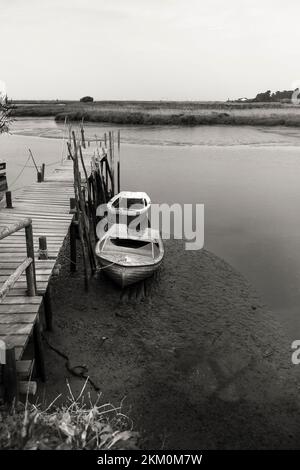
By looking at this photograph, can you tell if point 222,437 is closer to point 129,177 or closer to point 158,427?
point 158,427

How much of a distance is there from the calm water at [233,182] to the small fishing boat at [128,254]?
312 centimetres

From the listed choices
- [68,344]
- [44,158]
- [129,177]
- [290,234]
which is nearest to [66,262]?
[68,344]

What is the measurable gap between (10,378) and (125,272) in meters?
5.81

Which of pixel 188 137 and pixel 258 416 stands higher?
pixel 188 137

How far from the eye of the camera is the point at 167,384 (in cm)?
761

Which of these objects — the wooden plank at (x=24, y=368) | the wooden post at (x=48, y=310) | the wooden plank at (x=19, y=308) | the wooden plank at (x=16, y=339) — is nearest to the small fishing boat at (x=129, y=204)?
the wooden post at (x=48, y=310)

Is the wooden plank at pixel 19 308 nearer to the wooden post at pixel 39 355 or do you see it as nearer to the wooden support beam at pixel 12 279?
the wooden support beam at pixel 12 279

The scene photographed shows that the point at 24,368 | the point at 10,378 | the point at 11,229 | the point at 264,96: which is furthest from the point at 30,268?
the point at 264,96

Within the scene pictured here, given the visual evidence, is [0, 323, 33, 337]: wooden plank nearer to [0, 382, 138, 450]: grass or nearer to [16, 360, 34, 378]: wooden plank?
[16, 360, 34, 378]: wooden plank

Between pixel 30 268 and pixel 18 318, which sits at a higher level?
pixel 30 268

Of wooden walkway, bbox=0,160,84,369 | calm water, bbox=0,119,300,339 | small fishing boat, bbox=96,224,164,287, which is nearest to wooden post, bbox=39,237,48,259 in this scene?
wooden walkway, bbox=0,160,84,369

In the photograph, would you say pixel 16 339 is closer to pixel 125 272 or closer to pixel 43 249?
pixel 43 249

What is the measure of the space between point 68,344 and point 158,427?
9.33 feet

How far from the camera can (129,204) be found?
51.8ft
